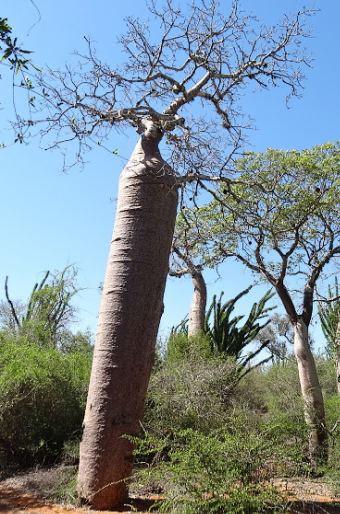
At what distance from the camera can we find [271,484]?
3.23m

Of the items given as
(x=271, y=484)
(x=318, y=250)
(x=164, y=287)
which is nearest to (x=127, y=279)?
(x=164, y=287)

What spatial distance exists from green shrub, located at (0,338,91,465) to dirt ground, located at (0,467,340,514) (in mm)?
556

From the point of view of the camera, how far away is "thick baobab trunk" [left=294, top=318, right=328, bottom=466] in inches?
238

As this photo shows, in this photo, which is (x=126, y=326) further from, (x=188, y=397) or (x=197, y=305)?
(x=197, y=305)

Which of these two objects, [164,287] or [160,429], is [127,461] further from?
[160,429]

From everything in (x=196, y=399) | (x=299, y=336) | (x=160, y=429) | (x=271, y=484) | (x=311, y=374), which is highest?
(x=299, y=336)

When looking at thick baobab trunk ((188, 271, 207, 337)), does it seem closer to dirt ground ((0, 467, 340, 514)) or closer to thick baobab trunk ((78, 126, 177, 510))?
dirt ground ((0, 467, 340, 514))

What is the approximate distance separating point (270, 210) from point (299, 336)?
5.89ft

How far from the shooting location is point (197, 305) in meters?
11.0

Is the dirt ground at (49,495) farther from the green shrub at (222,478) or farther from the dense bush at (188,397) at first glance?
the dense bush at (188,397)

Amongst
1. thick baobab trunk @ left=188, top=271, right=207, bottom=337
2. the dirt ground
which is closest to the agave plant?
thick baobab trunk @ left=188, top=271, right=207, bottom=337

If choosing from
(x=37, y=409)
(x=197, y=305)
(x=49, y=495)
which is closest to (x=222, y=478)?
(x=49, y=495)

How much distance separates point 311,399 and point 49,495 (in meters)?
3.69

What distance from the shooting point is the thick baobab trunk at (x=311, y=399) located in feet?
19.8
